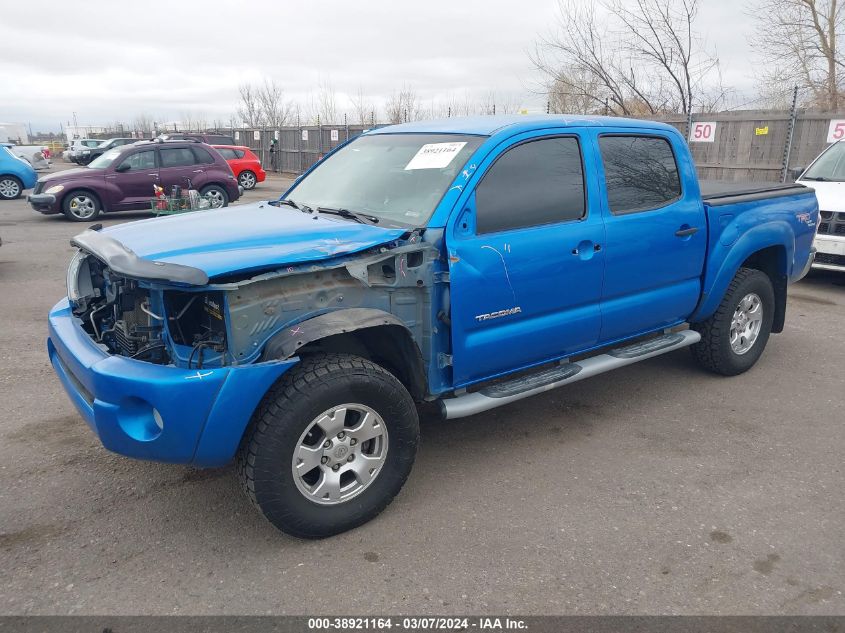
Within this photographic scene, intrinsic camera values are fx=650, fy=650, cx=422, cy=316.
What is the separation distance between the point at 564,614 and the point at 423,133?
277 cm

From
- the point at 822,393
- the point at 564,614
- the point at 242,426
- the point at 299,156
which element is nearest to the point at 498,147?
the point at 242,426

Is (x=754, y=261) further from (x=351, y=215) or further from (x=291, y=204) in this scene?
(x=291, y=204)

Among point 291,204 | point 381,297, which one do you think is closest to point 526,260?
point 381,297

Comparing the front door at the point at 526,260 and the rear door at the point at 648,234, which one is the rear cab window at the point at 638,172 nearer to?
the rear door at the point at 648,234

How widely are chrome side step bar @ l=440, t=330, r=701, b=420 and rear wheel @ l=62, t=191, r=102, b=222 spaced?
12761 millimetres

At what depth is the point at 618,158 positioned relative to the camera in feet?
13.6

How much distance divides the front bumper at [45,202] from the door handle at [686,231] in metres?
13.0

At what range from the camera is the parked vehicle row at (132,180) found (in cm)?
1350

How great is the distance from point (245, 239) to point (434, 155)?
123 centimetres

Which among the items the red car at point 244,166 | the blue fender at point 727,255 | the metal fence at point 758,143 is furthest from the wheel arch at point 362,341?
the red car at point 244,166

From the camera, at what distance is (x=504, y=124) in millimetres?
3766

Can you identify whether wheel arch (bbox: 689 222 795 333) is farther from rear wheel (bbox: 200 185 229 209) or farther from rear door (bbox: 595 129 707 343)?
rear wheel (bbox: 200 185 229 209)
